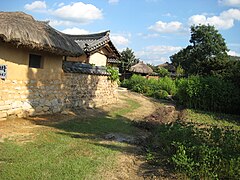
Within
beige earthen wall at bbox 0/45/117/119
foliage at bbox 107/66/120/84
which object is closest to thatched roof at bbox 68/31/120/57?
foliage at bbox 107/66/120/84

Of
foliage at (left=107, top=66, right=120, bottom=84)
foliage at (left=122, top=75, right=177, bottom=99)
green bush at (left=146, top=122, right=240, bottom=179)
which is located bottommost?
green bush at (left=146, top=122, right=240, bottom=179)

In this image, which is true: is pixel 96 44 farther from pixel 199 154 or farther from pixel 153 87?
pixel 199 154

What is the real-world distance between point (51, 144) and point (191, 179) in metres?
3.56

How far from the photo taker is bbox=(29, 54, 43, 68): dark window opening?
31.1 feet

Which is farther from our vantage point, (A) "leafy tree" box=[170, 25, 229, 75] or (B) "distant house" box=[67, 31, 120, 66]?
(A) "leafy tree" box=[170, 25, 229, 75]

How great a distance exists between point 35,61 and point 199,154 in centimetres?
720

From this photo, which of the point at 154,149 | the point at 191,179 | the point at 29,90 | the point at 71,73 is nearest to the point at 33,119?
the point at 29,90

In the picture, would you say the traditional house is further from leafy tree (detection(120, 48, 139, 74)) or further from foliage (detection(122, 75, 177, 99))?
leafy tree (detection(120, 48, 139, 74))

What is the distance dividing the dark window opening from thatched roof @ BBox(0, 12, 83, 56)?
0.64 metres

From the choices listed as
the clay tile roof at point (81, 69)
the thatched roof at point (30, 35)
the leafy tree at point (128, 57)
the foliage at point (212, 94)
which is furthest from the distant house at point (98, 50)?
the leafy tree at point (128, 57)

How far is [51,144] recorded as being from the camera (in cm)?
637

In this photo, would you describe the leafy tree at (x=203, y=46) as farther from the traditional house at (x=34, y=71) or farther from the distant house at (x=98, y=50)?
the traditional house at (x=34, y=71)

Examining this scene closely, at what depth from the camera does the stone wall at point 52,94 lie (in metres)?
8.59

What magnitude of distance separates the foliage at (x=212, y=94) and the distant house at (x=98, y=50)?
6.76 m
